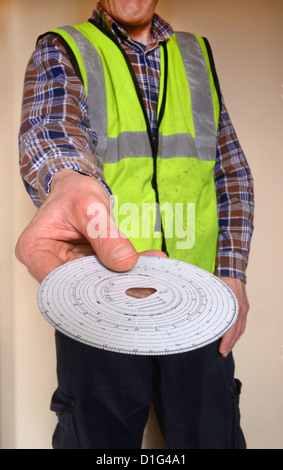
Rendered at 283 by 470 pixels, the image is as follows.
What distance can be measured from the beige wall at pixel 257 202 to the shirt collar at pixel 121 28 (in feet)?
1.12

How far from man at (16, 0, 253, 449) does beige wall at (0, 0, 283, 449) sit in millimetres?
350

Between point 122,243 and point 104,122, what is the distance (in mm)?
489

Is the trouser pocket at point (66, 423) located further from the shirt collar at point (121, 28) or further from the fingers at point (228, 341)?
the shirt collar at point (121, 28)

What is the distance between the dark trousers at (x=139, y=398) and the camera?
950 mm

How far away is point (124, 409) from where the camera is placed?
97 cm

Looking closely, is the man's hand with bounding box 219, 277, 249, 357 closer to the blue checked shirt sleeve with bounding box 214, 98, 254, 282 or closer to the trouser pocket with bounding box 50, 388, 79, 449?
the blue checked shirt sleeve with bounding box 214, 98, 254, 282

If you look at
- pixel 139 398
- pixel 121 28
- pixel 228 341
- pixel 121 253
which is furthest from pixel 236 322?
pixel 121 28

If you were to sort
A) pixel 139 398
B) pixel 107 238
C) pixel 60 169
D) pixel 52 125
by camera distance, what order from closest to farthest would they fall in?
pixel 107 238, pixel 60 169, pixel 52 125, pixel 139 398

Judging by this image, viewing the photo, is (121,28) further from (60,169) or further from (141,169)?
(60,169)

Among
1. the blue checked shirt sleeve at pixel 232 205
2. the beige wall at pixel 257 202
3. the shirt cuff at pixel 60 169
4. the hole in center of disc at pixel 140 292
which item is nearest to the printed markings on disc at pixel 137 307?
the hole in center of disc at pixel 140 292

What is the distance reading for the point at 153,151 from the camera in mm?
1090

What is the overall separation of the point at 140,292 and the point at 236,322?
436 millimetres

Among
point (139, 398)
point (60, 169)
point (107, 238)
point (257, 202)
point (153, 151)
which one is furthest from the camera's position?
point (257, 202)

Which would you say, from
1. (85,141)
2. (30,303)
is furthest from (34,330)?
(85,141)
